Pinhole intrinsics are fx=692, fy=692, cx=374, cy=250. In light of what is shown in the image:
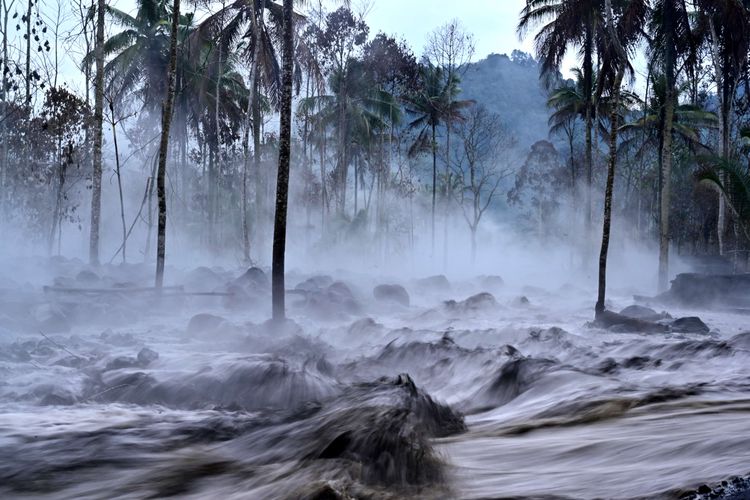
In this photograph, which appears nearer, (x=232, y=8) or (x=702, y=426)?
(x=702, y=426)

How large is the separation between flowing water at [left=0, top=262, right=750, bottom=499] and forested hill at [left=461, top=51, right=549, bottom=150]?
11372 cm

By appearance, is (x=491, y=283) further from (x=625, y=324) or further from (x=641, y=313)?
(x=625, y=324)

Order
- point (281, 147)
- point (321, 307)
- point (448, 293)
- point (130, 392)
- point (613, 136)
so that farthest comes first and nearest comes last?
point (448, 293) < point (321, 307) < point (613, 136) < point (281, 147) < point (130, 392)

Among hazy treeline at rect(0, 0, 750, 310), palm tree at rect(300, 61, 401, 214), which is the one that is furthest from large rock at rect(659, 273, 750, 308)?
palm tree at rect(300, 61, 401, 214)

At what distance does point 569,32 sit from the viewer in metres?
21.2

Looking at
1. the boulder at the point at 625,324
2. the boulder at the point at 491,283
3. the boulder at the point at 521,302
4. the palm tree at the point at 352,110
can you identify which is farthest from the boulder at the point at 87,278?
the palm tree at the point at 352,110

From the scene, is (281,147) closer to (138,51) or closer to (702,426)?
(702,426)

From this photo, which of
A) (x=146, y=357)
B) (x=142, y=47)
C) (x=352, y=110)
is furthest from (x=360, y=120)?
(x=146, y=357)

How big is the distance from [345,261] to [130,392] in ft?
105

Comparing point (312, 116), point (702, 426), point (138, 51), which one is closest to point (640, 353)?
point (702, 426)

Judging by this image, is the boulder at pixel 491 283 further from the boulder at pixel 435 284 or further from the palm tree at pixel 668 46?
the palm tree at pixel 668 46

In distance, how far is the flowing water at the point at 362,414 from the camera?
3.97 meters

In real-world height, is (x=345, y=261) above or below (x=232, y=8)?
below

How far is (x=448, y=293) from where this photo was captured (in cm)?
2502
